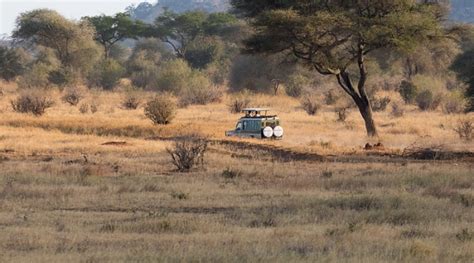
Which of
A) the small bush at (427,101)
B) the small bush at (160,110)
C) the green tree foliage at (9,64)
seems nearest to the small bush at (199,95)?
the small bush at (427,101)

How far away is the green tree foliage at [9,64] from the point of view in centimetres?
6562

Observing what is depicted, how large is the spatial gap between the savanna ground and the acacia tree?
3091 millimetres

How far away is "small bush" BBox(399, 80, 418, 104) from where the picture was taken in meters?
51.4

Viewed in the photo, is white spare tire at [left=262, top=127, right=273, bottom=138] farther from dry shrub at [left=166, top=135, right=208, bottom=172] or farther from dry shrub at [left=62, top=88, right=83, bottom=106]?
dry shrub at [left=62, top=88, right=83, bottom=106]

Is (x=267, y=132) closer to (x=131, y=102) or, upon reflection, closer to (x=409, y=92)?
(x=131, y=102)

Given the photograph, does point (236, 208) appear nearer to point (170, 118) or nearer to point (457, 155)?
point (457, 155)

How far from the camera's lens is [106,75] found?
217 ft

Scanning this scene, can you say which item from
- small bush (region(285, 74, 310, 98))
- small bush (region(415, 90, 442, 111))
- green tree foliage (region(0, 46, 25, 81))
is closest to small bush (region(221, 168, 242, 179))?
small bush (region(415, 90, 442, 111))

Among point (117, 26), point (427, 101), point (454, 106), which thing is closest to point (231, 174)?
point (454, 106)

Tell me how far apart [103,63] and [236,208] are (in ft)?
184

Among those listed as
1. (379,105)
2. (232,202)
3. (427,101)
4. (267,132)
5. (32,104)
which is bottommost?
(232,202)

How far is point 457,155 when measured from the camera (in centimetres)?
2330

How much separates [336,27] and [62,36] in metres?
43.4

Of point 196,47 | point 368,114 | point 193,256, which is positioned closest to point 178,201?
point 193,256
